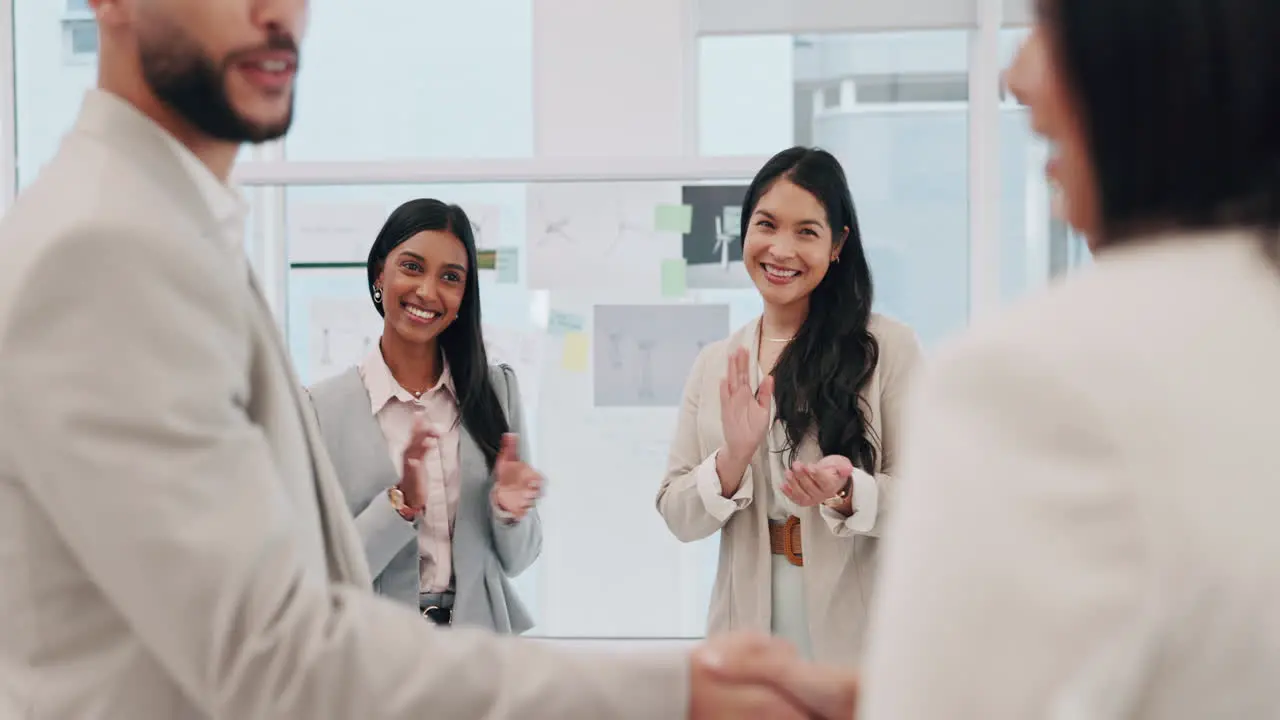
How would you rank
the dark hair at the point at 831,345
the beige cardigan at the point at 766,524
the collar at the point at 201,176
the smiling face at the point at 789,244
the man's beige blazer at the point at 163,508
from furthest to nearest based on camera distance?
the smiling face at the point at 789,244 → the dark hair at the point at 831,345 → the beige cardigan at the point at 766,524 → the collar at the point at 201,176 → the man's beige blazer at the point at 163,508

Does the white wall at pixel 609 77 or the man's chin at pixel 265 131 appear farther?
the white wall at pixel 609 77

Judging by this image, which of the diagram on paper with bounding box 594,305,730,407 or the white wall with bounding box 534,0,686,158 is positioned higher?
the white wall with bounding box 534,0,686,158

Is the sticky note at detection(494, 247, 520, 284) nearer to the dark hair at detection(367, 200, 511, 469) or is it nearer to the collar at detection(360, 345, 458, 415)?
the dark hair at detection(367, 200, 511, 469)

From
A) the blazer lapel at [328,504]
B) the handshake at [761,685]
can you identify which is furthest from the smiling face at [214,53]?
the handshake at [761,685]

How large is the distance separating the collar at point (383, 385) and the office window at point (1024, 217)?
228cm

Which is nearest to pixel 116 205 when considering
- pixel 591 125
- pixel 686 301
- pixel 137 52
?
pixel 137 52

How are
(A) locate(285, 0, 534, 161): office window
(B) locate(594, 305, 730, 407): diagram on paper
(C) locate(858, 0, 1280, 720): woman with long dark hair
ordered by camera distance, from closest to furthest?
(C) locate(858, 0, 1280, 720): woman with long dark hair < (B) locate(594, 305, 730, 407): diagram on paper < (A) locate(285, 0, 534, 161): office window

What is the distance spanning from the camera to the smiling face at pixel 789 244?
8.95 feet

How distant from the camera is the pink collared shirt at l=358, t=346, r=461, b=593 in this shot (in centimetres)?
259

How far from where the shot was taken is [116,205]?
3.13 ft

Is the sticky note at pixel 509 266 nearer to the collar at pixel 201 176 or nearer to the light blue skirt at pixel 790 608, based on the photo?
the light blue skirt at pixel 790 608

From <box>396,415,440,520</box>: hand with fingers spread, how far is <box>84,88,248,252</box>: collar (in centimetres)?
129

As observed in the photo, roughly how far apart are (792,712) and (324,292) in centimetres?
262

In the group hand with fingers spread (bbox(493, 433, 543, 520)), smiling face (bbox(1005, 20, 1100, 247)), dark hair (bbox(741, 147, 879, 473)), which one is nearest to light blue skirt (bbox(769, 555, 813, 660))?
dark hair (bbox(741, 147, 879, 473))
